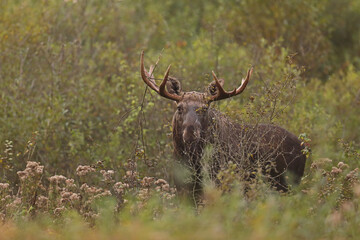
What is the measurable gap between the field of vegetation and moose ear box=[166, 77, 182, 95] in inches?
16.5

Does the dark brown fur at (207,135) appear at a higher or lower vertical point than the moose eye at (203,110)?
lower

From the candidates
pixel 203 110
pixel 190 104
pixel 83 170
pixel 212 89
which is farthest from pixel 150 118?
pixel 83 170

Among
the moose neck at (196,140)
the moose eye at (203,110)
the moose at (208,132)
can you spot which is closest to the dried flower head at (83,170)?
the moose at (208,132)

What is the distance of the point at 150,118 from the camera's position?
13055 mm

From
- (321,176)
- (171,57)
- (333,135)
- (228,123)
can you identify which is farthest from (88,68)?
(321,176)

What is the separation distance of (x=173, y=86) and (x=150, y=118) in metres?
3.54

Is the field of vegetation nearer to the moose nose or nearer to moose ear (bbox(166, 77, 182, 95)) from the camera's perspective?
moose ear (bbox(166, 77, 182, 95))

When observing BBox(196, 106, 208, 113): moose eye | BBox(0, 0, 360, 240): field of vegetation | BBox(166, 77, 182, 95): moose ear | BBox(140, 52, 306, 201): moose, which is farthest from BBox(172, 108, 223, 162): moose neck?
BBox(166, 77, 182, 95): moose ear

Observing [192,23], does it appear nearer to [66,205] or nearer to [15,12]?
[15,12]

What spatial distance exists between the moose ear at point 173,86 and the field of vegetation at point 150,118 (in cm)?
42

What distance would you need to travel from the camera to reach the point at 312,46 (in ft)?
59.2

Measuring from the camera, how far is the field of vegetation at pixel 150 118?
20.1ft

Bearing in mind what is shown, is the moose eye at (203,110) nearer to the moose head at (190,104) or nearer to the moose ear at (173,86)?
the moose head at (190,104)

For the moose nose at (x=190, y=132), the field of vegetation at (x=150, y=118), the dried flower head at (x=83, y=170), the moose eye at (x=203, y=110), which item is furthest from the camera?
the moose eye at (x=203, y=110)
